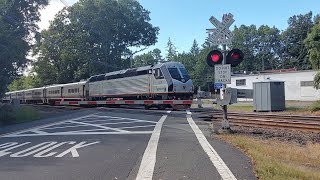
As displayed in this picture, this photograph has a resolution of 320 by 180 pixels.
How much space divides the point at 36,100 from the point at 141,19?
2652 centimetres

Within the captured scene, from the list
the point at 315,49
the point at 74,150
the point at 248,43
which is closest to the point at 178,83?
the point at 315,49

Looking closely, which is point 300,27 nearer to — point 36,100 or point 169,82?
point 36,100

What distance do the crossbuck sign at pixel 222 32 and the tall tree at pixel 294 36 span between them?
319ft

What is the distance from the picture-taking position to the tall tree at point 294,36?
107 metres

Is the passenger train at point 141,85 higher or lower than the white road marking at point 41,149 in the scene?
higher

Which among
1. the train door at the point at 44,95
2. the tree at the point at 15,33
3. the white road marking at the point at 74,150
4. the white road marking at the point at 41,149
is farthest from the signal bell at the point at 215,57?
the train door at the point at 44,95

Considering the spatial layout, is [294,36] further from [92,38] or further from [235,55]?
[235,55]

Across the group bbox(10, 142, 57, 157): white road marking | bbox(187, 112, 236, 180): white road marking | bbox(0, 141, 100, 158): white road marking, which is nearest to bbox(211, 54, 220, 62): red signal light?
bbox(187, 112, 236, 180): white road marking

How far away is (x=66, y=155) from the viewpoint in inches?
384

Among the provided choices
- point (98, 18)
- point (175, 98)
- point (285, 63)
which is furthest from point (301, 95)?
point (285, 63)

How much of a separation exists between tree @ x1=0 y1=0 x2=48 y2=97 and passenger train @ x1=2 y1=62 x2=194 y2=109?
7000 millimetres

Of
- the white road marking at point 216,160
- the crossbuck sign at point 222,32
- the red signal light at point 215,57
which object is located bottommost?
the white road marking at point 216,160

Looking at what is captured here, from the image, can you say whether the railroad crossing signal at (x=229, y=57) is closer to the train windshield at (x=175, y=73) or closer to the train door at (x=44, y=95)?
the train windshield at (x=175, y=73)

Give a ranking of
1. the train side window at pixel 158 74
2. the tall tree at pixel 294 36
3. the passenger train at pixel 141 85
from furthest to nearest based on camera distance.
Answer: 1. the tall tree at pixel 294 36
2. the train side window at pixel 158 74
3. the passenger train at pixel 141 85
